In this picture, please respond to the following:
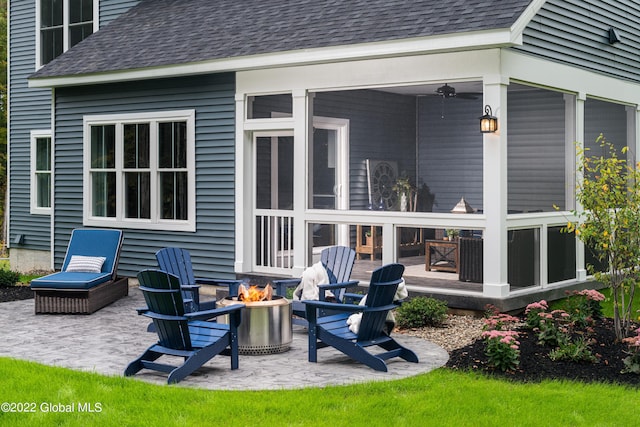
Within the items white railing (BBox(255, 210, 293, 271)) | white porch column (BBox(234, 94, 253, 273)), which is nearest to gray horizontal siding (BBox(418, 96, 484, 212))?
white railing (BBox(255, 210, 293, 271))

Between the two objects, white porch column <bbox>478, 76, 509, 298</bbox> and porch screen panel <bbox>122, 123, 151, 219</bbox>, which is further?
porch screen panel <bbox>122, 123, 151, 219</bbox>

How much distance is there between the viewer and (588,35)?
35.9ft

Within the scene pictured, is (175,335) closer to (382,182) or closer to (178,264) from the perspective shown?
(178,264)

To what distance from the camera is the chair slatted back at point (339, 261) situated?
886cm

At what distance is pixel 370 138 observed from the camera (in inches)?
566

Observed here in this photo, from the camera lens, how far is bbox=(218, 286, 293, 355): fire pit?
747 centimetres

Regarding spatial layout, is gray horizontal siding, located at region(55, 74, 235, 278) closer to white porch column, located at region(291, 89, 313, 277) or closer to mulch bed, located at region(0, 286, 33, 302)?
white porch column, located at region(291, 89, 313, 277)

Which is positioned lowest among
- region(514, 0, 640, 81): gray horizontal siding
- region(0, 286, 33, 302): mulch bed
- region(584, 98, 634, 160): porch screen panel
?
region(0, 286, 33, 302): mulch bed

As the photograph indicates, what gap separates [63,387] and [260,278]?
16.1 feet

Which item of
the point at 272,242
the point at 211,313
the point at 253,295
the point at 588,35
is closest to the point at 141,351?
the point at 253,295

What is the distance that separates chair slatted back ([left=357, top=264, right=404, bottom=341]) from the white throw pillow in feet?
15.9

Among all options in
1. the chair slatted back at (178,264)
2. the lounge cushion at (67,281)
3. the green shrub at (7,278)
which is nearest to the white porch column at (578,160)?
the chair slatted back at (178,264)

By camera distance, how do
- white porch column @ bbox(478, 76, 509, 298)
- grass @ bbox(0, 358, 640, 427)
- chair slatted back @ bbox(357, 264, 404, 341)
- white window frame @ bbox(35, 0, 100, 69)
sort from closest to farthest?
1. grass @ bbox(0, 358, 640, 427)
2. chair slatted back @ bbox(357, 264, 404, 341)
3. white porch column @ bbox(478, 76, 509, 298)
4. white window frame @ bbox(35, 0, 100, 69)

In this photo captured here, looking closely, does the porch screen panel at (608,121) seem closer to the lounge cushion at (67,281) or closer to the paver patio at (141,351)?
the paver patio at (141,351)
